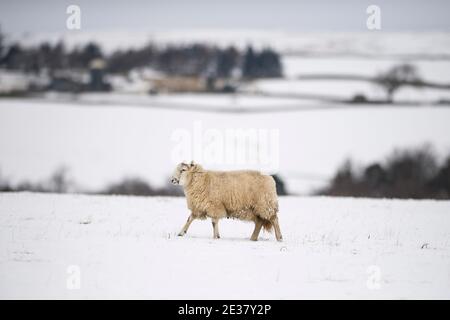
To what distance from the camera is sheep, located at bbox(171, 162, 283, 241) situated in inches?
651

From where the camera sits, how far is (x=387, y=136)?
68.2 metres

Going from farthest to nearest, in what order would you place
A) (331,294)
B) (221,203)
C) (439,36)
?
(439,36)
(221,203)
(331,294)

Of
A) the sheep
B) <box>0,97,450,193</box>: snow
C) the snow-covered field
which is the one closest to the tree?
<box>0,97,450,193</box>: snow

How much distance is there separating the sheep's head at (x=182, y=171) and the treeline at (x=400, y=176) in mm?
33696

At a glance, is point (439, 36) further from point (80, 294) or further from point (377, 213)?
point (80, 294)

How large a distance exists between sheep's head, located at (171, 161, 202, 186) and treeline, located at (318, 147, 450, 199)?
111 feet

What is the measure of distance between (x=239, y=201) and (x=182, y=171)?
5.79 ft

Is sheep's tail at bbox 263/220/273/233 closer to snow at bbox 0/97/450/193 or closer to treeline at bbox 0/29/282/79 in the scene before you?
snow at bbox 0/97/450/193

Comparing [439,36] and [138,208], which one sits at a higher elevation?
[439,36]

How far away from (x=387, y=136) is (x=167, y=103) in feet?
90.3

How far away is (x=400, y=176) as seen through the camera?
6056 centimetres

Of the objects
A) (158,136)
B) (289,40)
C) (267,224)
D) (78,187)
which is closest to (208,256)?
(267,224)

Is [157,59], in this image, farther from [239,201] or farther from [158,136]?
[239,201]
